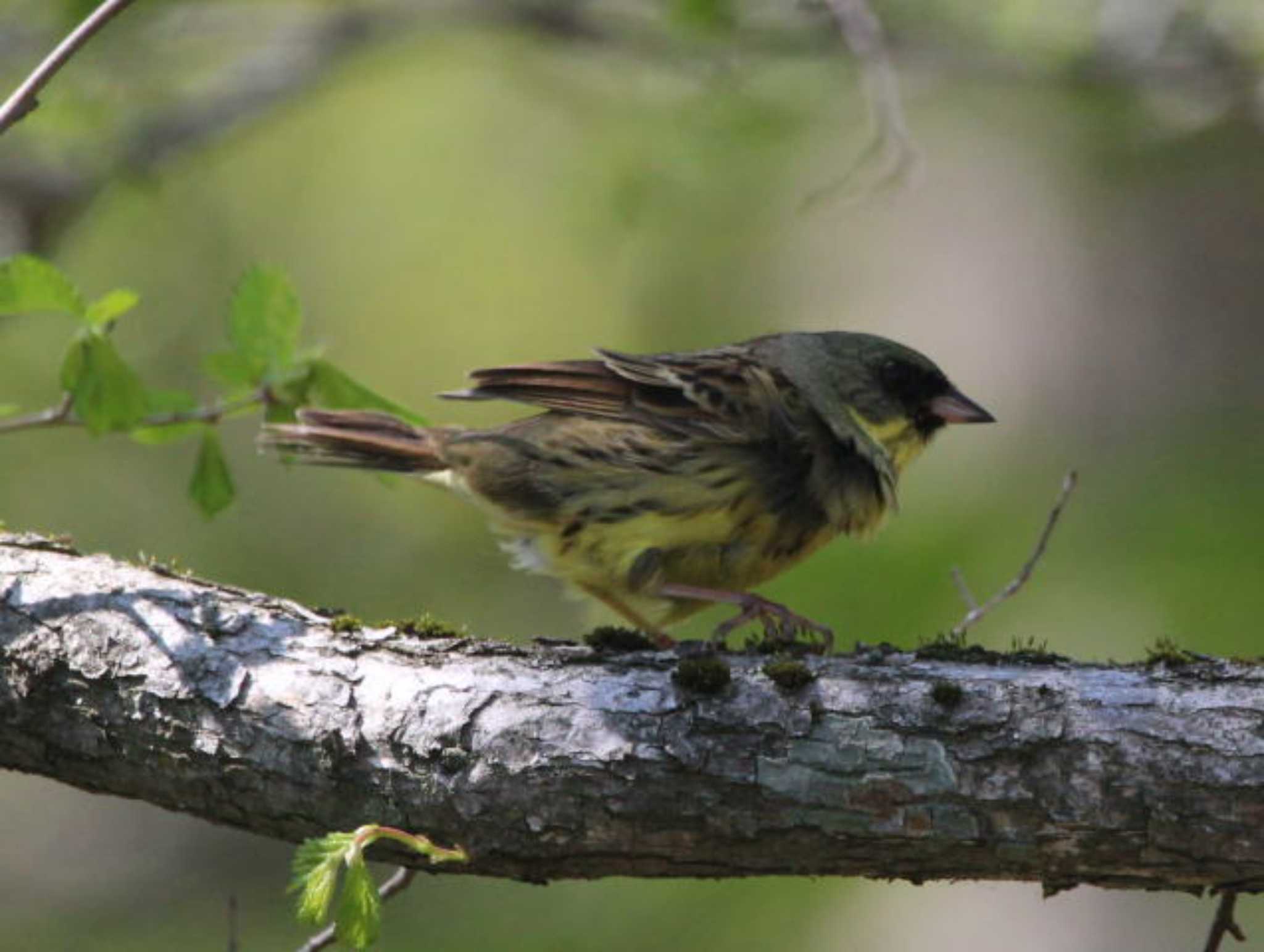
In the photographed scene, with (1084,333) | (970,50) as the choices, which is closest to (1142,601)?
(1084,333)

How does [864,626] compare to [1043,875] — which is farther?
[864,626]

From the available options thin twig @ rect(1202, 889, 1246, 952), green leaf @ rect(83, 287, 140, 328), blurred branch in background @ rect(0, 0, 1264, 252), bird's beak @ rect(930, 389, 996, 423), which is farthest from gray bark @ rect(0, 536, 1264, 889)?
blurred branch in background @ rect(0, 0, 1264, 252)

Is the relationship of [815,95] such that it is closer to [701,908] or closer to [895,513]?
[895,513]

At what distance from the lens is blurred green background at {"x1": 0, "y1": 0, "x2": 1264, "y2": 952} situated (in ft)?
27.7

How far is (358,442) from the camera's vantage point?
5895mm

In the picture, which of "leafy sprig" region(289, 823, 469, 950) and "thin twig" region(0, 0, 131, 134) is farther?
"thin twig" region(0, 0, 131, 134)

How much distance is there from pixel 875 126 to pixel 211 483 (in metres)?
2.55

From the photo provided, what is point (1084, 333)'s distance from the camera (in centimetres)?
1078

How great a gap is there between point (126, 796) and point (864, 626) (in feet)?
17.4

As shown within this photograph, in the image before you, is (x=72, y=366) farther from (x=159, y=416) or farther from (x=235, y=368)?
(x=235, y=368)

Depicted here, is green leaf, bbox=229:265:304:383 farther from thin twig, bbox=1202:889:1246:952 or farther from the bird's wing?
thin twig, bbox=1202:889:1246:952

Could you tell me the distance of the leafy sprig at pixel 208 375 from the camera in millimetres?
4777

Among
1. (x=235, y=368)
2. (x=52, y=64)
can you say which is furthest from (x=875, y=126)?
(x=52, y=64)

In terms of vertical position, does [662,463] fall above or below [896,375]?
below
